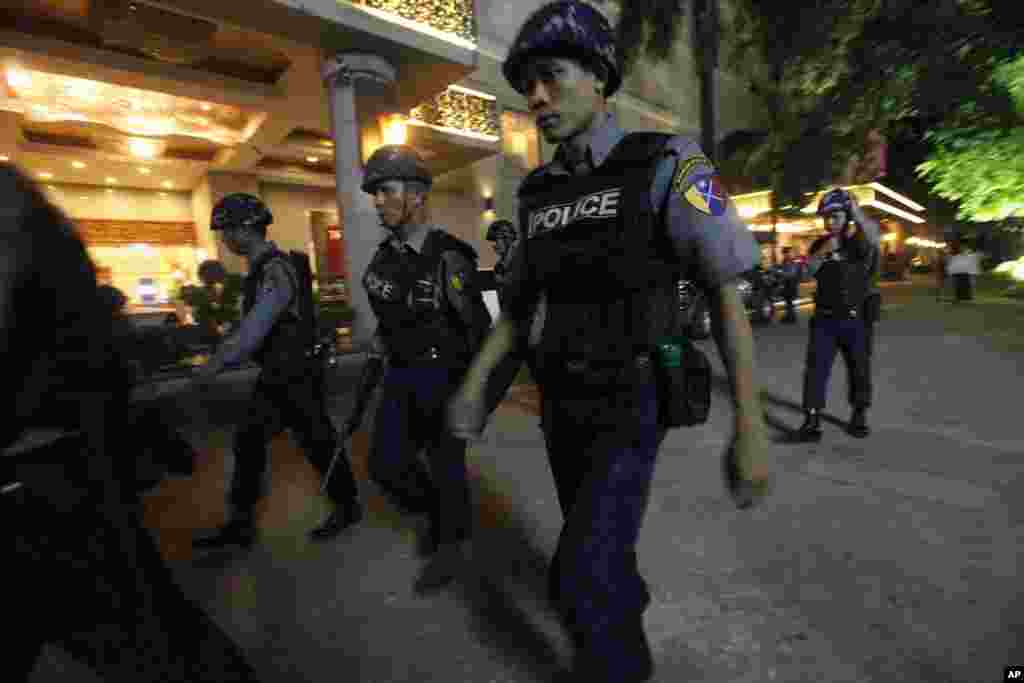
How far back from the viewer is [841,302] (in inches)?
154

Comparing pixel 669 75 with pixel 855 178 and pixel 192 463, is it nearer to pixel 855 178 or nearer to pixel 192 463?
pixel 855 178

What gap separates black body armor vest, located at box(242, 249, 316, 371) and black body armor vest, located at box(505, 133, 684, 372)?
184 centimetres

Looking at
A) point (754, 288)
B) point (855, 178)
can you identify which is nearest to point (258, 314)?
point (754, 288)

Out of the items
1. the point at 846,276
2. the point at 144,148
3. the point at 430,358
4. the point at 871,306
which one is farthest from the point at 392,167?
the point at 144,148

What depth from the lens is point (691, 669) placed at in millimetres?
1758

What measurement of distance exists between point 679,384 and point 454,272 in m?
1.43

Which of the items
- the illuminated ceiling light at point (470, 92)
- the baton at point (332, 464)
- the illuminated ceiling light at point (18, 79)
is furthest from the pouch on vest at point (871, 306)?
the illuminated ceiling light at point (18, 79)

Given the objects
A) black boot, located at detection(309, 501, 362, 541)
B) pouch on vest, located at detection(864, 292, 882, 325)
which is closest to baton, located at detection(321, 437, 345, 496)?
black boot, located at detection(309, 501, 362, 541)

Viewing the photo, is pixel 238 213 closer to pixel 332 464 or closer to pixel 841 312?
pixel 332 464

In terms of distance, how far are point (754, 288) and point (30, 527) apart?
12.4 metres

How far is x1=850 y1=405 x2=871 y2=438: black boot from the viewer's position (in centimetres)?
403

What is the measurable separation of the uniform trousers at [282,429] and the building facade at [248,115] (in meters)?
4.85

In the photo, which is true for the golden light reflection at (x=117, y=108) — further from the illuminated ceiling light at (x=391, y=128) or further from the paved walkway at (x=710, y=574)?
the paved walkway at (x=710, y=574)

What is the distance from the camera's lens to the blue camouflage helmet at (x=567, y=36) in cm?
134
